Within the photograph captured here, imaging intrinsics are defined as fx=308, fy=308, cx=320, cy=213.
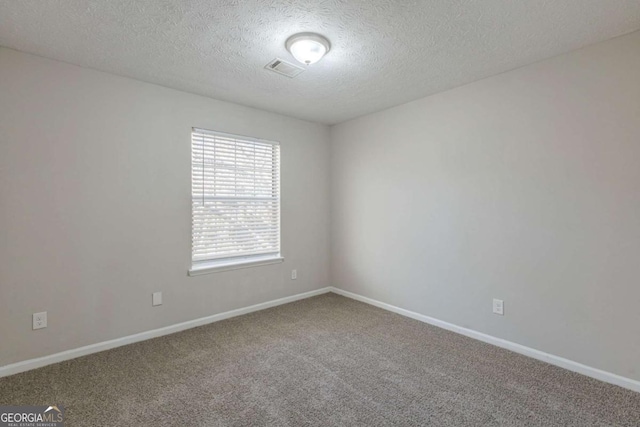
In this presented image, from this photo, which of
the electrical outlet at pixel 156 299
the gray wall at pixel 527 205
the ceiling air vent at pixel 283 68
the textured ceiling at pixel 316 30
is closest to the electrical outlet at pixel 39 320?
the electrical outlet at pixel 156 299

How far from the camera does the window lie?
3303mm

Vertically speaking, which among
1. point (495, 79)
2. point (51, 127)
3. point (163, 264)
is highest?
point (495, 79)

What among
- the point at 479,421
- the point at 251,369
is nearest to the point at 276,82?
the point at 251,369

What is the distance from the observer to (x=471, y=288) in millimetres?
2986

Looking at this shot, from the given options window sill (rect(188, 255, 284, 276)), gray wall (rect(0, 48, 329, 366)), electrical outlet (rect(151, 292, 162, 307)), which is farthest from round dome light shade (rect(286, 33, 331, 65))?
electrical outlet (rect(151, 292, 162, 307))

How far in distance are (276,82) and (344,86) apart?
0.66 metres

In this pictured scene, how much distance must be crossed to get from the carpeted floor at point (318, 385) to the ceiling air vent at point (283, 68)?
2.44 metres

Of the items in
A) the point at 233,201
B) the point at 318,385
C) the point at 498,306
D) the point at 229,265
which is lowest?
the point at 318,385

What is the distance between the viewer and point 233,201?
3545 mm

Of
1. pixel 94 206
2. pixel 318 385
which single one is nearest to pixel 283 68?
pixel 94 206

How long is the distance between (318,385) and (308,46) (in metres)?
2.40

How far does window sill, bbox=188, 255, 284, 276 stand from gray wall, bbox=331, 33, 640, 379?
1.32 metres

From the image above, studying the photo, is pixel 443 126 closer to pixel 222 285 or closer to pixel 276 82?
pixel 276 82

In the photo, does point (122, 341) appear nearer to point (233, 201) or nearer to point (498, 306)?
point (233, 201)
